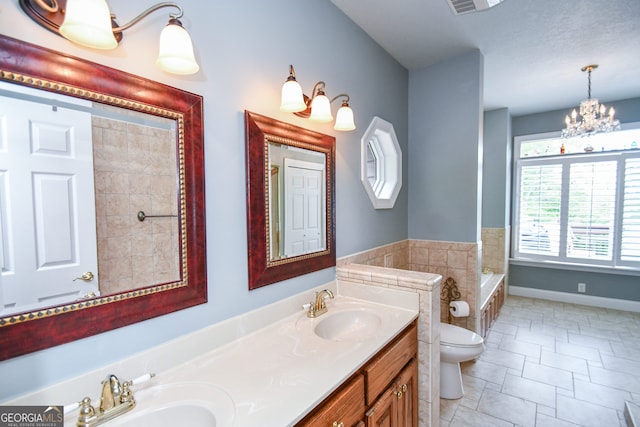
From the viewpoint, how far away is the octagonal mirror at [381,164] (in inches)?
84.5

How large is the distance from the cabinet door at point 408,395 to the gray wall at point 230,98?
0.65 meters

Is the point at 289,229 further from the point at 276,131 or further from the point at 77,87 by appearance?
the point at 77,87

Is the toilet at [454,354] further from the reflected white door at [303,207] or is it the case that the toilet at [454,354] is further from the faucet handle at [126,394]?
the faucet handle at [126,394]

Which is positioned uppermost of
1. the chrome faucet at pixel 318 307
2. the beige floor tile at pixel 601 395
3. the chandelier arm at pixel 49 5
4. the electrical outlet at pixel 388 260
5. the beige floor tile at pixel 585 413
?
the chandelier arm at pixel 49 5

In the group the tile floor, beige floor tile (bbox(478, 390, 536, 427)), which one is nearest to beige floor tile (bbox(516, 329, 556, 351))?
the tile floor

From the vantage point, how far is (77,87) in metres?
0.82

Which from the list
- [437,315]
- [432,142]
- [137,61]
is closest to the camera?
[137,61]

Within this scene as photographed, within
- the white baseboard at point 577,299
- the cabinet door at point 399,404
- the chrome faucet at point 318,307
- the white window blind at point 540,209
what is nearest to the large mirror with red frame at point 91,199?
the chrome faucet at point 318,307

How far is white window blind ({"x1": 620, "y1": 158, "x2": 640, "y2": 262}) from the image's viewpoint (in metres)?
3.58

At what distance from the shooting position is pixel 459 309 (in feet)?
7.96

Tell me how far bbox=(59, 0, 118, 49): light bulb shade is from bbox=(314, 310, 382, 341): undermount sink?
4.51 ft

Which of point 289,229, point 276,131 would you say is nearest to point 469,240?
point 289,229

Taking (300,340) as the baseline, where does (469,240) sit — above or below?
above

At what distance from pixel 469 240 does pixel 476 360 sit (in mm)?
1137
